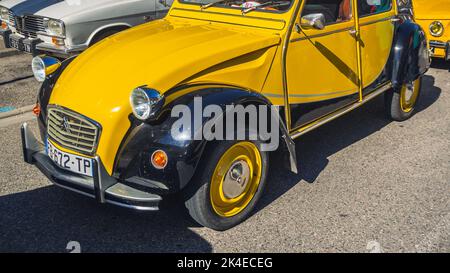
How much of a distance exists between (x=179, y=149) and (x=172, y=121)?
22 centimetres

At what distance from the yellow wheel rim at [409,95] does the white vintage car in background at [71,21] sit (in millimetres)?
3183

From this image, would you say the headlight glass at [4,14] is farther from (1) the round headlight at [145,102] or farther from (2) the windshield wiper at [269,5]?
(1) the round headlight at [145,102]

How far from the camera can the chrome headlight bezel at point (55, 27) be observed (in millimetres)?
6273

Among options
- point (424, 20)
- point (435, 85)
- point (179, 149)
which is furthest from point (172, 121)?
point (424, 20)

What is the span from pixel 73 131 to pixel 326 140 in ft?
9.10

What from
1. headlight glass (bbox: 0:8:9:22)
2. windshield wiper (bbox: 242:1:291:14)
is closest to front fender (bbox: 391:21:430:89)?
windshield wiper (bbox: 242:1:291:14)

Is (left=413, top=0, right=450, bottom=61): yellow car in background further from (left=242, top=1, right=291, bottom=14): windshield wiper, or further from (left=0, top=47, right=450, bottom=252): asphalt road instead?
(left=242, top=1, right=291, bottom=14): windshield wiper

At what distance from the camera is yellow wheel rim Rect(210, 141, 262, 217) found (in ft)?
11.0

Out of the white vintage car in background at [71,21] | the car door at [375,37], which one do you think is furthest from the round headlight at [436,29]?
the white vintage car in background at [71,21]

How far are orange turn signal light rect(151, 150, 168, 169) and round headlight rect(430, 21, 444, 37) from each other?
5.74 m

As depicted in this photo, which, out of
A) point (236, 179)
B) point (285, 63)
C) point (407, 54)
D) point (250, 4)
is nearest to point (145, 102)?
point (236, 179)

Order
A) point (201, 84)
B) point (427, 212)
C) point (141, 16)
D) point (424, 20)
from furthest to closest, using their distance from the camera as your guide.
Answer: point (424, 20) < point (141, 16) < point (427, 212) < point (201, 84)
